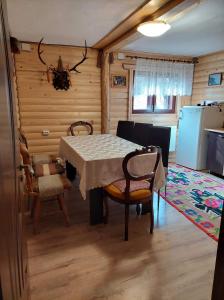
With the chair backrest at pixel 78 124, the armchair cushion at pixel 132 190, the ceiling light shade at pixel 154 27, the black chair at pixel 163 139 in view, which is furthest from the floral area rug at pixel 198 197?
the ceiling light shade at pixel 154 27

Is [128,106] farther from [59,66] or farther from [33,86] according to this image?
[33,86]

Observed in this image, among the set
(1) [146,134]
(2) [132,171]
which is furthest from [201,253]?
(1) [146,134]

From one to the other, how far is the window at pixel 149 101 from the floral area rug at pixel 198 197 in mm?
1506

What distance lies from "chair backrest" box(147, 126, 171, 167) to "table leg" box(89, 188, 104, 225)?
100cm

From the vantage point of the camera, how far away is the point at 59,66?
3996mm

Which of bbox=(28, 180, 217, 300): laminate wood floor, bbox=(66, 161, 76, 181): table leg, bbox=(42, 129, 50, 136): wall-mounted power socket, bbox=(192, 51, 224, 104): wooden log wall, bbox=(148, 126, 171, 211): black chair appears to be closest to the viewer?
bbox=(28, 180, 217, 300): laminate wood floor

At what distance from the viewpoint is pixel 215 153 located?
416 cm

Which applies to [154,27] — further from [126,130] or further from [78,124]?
[78,124]

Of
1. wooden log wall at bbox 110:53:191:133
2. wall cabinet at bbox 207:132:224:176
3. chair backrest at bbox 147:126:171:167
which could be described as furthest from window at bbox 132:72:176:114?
chair backrest at bbox 147:126:171:167

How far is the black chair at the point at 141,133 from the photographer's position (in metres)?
3.53

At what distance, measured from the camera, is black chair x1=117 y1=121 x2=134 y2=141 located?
154 inches

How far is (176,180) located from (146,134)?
1.08m

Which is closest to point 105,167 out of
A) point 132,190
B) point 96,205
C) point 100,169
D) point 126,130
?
point 100,169

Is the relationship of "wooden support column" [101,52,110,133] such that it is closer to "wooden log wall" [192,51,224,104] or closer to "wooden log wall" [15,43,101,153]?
"wooden log wall" [15,43,101,153]
